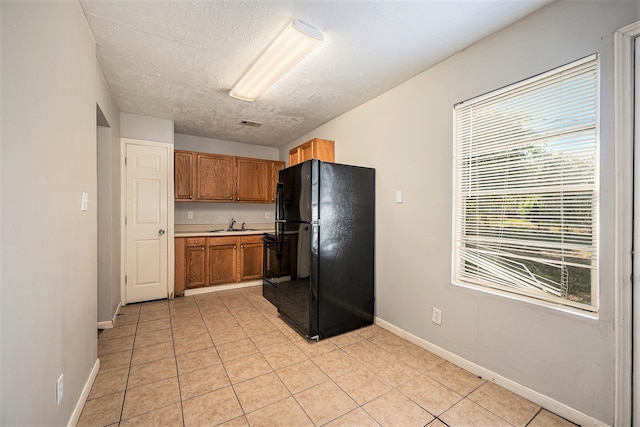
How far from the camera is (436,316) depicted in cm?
230

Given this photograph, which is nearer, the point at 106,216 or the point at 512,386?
the point at 512,386

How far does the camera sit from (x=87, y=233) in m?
1.81

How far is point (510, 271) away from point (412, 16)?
1808 mm

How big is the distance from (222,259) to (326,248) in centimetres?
221

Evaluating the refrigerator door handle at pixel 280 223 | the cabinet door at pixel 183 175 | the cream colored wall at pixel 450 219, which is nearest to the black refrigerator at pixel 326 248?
the refrigerator door handle at pixel 280 223

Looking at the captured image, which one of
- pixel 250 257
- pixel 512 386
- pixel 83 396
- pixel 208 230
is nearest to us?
pixel 83 396

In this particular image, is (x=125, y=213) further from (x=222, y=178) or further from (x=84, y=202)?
(x=84, y=202)

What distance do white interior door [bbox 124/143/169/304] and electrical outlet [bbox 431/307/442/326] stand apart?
3.36 metres

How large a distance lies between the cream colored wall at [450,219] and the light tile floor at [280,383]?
0.24m

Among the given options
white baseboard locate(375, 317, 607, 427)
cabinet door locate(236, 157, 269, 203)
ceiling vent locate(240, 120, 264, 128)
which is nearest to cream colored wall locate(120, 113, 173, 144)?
ceiling vent locate(240, 120, 264, 128)

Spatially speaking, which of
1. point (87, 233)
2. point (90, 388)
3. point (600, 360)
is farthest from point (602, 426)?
point (87, 233)

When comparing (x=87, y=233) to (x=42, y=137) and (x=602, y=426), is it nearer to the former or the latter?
(x=42, y=137)

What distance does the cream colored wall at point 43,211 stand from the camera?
94cm

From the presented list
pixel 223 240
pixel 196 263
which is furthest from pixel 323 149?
pixel 196 263
